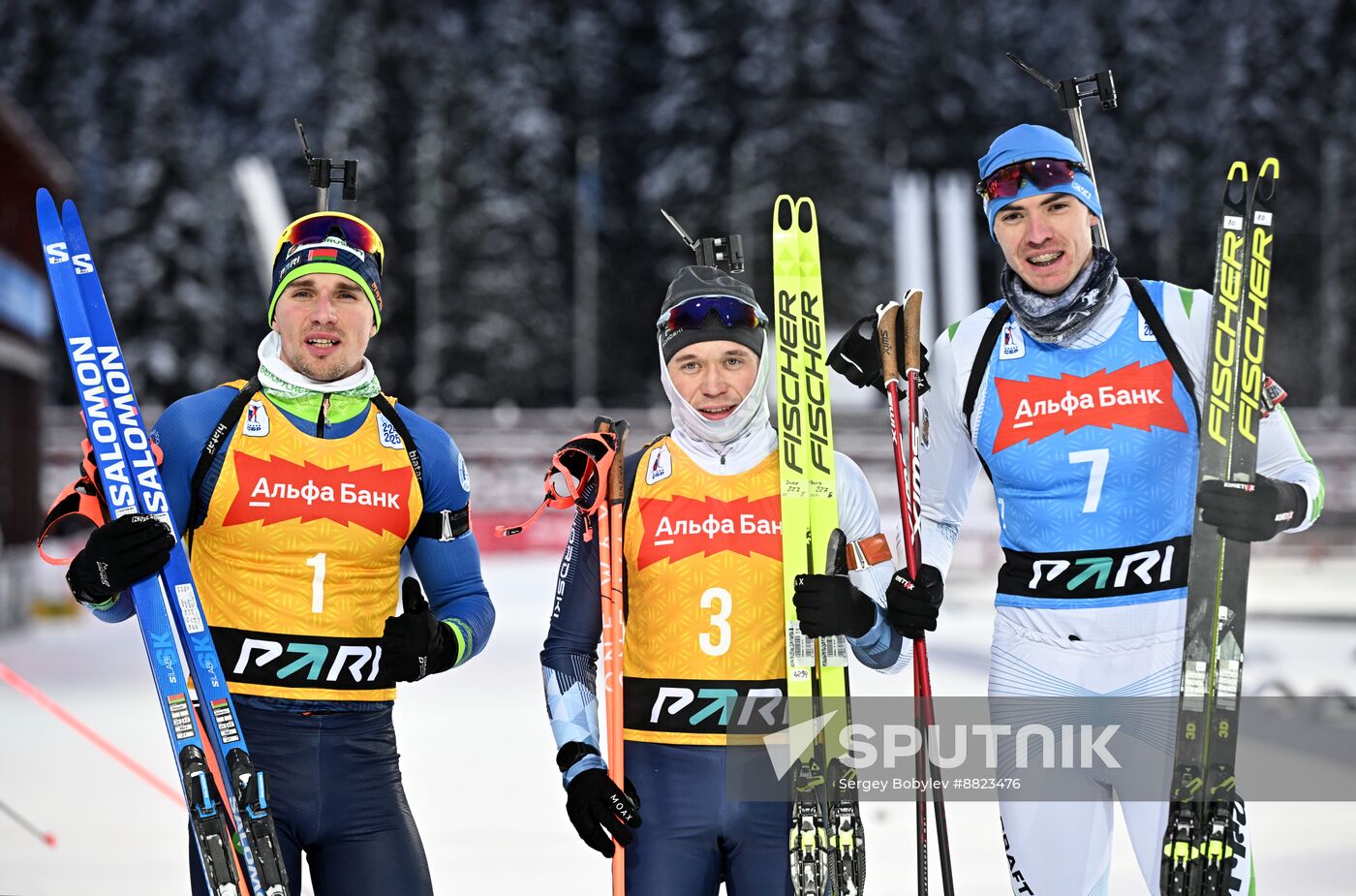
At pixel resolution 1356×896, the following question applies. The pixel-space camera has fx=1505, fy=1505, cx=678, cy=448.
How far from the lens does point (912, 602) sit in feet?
11.7

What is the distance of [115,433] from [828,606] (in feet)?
5.69

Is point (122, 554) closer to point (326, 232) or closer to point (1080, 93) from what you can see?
point (326, 232)

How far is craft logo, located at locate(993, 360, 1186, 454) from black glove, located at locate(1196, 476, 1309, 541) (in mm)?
272

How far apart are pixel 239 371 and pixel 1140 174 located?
2868cm

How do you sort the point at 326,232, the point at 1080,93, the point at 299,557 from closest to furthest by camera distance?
the point at 299,557 → the point at 326,232 → the point at 1080,93

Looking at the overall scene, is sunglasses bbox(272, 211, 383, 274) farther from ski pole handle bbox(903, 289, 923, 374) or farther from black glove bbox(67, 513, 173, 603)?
ski pole handle bbox(903, 289, 923, 374)

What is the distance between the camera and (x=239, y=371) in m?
46.0

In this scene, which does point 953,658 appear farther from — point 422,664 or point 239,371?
point 239,371

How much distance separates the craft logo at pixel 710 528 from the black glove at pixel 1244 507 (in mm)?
1028

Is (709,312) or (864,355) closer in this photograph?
(709,312)

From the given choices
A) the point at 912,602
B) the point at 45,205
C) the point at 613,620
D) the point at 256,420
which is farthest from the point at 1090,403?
the point at 45,205

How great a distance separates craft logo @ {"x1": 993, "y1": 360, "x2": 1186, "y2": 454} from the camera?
12.5 feet

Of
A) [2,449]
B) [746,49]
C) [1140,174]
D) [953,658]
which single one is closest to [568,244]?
[746,49]

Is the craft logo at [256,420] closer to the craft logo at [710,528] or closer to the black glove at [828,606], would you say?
the craft logo at [710,528]
